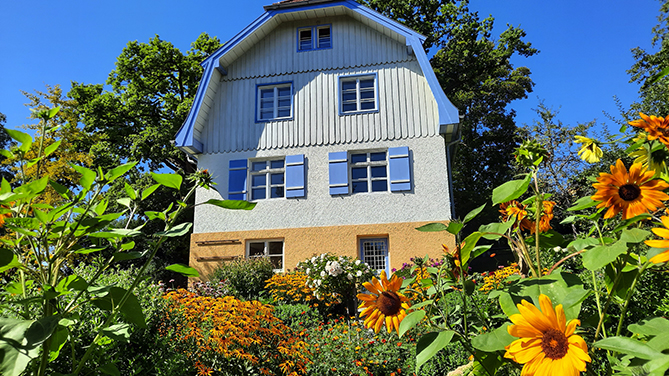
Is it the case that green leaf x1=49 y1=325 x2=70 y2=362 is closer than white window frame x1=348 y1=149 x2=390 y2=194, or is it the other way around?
green leaf x1=49 y1=325 x2=70 y2=362

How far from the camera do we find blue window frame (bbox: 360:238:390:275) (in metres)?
9.62

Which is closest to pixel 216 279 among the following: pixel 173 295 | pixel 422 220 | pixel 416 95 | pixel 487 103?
pixel 422 220

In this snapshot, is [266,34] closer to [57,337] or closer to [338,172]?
[338,172]

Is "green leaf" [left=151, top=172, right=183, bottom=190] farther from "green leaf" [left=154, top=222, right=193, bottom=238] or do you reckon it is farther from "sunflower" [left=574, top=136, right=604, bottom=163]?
"sunflower" [left=574, top=136, right=604, bottom=163]

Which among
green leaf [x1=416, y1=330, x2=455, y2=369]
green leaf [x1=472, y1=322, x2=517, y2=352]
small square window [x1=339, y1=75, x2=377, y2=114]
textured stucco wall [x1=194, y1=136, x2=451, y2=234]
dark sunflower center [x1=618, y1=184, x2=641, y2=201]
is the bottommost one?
green leaf [x1=416, y1=330, x2=455, y2=369]

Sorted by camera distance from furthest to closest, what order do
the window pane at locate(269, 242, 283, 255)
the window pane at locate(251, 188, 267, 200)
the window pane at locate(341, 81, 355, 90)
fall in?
the window pane at locate(341, 81, 355, 90)
the window pane at locate(251, 188, 267, 200)
the window pane at locate(269, 242, 283, 255)

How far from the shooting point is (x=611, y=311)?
334 cm

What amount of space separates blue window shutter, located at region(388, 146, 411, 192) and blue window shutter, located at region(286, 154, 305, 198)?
209 cm

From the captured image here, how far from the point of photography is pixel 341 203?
9758 millimetres

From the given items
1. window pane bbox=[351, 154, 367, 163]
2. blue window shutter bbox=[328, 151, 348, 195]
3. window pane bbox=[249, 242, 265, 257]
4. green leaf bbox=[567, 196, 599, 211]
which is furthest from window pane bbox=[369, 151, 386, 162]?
green leaf bbox=[567, 196, 599, 211]

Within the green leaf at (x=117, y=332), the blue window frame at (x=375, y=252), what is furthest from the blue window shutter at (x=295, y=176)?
the green leaf at (x=117, y=332)

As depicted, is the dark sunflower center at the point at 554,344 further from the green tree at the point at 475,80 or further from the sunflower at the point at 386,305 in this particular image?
the green tree at the point at 475,80

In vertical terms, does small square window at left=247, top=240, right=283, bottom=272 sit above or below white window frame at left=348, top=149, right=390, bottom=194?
below

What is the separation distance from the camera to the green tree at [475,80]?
16.7 m
